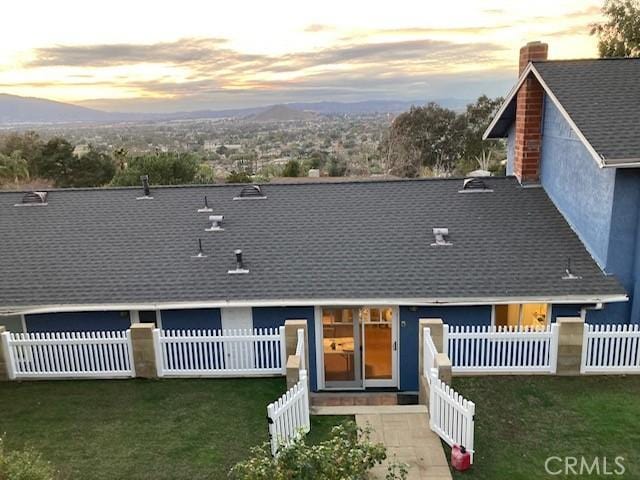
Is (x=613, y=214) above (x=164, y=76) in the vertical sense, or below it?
below

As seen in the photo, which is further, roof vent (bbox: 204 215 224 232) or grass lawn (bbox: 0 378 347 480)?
roof vent (bbox: 204 215 224 232)

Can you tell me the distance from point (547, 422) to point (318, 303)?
16.5 feet

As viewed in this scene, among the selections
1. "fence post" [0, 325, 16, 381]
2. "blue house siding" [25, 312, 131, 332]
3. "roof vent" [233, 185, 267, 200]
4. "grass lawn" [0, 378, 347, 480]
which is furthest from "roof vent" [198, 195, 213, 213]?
"fence post" [0, 325, 16, 381]

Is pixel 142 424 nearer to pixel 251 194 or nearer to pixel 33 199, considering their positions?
pixel 251 194

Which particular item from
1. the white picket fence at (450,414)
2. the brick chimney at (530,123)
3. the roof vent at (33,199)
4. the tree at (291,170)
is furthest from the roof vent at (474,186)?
the tree at (291,170)

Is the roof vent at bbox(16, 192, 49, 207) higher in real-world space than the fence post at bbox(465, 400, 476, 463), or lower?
higher

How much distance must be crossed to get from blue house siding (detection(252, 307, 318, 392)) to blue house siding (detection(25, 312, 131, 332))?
3260 mm

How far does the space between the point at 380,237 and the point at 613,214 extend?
210 inches

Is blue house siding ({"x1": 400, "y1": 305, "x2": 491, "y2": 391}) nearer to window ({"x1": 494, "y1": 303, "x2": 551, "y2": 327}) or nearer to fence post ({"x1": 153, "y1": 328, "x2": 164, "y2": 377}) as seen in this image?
window ({"x1": 494, "y1": 303, "x2": 551, "y2": 327})

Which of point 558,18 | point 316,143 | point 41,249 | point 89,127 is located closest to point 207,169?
point 558,18

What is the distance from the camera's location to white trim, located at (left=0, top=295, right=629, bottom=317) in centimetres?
1079

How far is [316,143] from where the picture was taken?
11362 centimetres

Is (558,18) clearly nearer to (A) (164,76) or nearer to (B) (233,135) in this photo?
(A) (164,76)

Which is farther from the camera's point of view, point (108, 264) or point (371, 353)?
point (108, 264)
